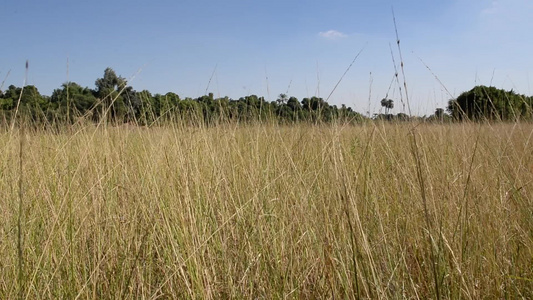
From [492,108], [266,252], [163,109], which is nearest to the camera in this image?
[266,252]

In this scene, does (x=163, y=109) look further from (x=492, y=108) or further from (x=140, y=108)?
(x=492, y=108)

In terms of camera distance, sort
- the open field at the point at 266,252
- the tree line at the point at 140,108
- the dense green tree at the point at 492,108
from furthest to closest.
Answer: the dense green tree at the point at 492,108 → the tree line at the point at 140,108 → the open field at the point at 266,252

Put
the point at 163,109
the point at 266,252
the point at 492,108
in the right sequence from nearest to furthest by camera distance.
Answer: the point at 266,252 < the point at 163,109 < the point at 492,108

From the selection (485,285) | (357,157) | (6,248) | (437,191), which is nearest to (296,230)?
(485,285)

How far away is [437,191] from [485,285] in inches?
31.7

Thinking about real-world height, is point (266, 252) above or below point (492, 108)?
below

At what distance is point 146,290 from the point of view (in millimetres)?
1295

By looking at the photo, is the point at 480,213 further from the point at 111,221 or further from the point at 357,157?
the point at 111,221

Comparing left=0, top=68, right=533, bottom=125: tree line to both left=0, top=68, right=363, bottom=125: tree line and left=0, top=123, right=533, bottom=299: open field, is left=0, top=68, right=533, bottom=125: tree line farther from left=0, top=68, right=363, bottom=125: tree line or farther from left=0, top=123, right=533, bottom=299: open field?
left=0, top=123, right=533, bottom=299: open field

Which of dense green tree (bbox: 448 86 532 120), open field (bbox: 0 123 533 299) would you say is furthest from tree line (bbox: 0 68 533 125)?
open field (bbox: 0 123 533 299)

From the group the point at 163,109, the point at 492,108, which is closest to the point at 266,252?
the point at 163,109

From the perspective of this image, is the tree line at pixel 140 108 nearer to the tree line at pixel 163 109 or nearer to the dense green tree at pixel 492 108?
the tree line at pixel 163 109

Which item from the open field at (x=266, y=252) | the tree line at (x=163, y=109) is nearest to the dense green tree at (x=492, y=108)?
the tree line at (x=163, y=109)

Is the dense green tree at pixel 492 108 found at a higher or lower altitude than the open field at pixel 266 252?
higher
